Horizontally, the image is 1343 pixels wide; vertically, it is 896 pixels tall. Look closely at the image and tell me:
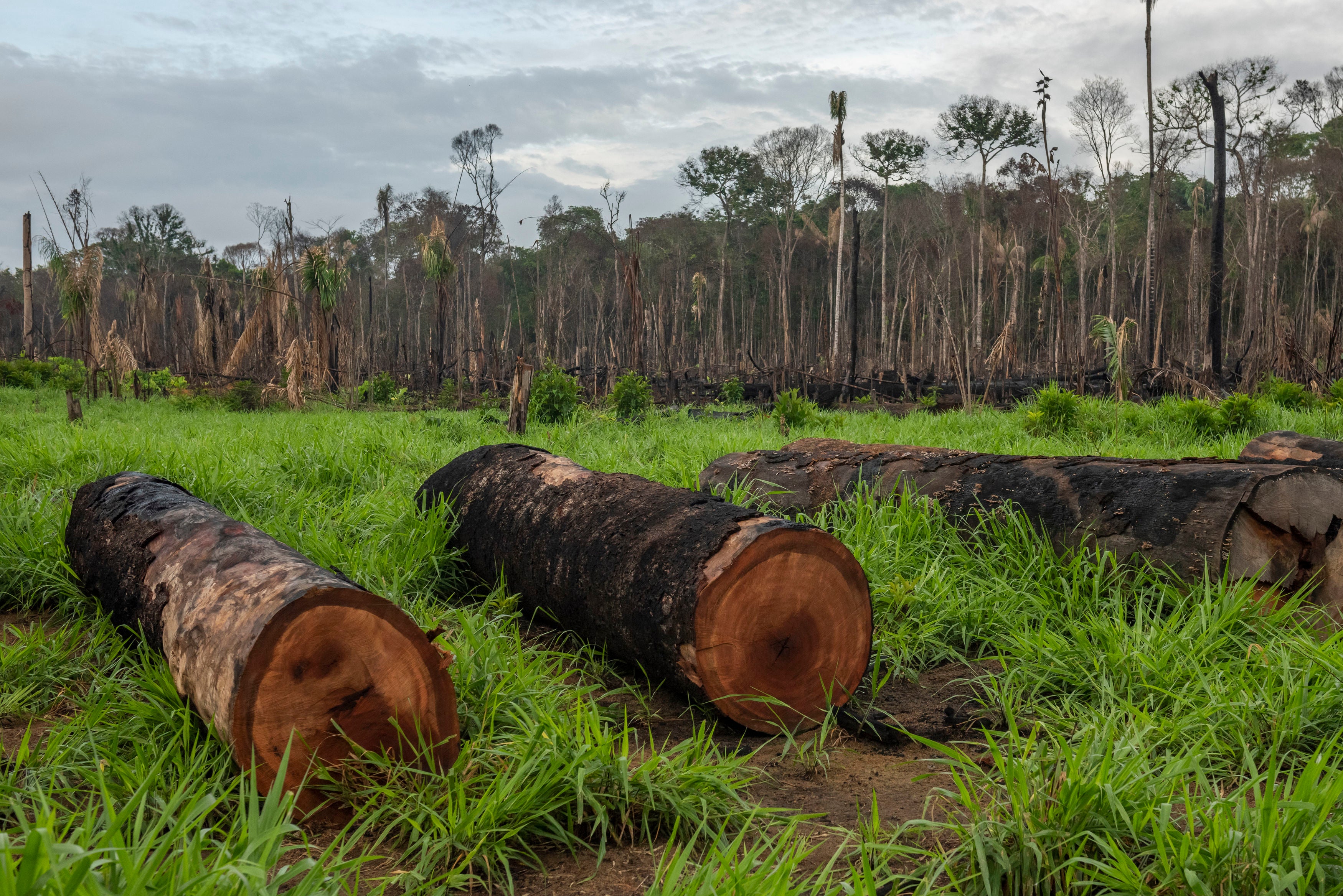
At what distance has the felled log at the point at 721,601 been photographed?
9.42ft

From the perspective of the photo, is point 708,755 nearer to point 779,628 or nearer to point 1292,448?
point 779,628

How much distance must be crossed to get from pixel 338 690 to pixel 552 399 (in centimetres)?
→ 916

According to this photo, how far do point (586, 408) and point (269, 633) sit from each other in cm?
1009

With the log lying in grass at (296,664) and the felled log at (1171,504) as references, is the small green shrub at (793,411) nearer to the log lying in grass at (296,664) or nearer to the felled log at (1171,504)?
the felled log at (1171,504)

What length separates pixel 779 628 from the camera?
295 cm

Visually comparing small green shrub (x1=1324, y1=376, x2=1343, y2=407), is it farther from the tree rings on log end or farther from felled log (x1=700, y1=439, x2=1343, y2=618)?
the tree rings on log end

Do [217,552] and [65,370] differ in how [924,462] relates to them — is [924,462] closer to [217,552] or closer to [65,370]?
[217,552]

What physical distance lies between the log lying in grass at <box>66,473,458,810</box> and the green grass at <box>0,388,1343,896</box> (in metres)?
0.10

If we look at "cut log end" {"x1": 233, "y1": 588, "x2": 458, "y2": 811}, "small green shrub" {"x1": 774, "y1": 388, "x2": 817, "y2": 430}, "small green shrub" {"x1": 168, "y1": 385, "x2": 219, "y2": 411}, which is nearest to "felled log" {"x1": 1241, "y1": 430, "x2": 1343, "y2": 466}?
"small green shrub" {"x1": 774, "y1": 388, "x2": 817, "y2": 430}

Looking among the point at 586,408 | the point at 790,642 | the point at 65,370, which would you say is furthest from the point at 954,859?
the point at 65,370

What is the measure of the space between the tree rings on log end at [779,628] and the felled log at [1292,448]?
4.04m

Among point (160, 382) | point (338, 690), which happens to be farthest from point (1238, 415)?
point (160, 382)

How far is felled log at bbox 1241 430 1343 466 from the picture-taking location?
569 cm

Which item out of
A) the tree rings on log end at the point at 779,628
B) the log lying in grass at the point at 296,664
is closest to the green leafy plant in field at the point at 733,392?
the tree rings on log end at the point at 779,628
